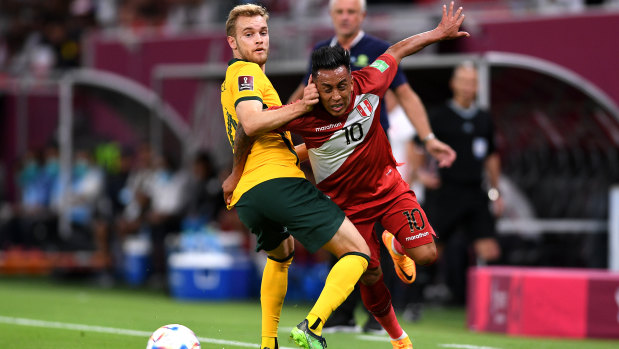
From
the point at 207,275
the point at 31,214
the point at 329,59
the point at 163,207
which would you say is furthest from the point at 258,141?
the point at 31,214

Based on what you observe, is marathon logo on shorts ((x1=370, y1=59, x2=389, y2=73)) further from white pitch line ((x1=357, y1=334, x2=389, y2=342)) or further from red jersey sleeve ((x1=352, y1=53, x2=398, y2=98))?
white pitch line ((x1=357, y1=334, x2=389, y2=342))

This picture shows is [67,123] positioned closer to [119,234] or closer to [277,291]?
[119,234]

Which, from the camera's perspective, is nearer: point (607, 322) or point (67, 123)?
point (607, 322)

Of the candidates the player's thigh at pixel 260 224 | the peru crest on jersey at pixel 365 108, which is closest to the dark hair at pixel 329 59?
the peru crest on jersey at pixel 365 108

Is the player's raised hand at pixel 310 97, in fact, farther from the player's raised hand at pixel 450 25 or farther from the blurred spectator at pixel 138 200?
the blurred spectator at pixel 138 200

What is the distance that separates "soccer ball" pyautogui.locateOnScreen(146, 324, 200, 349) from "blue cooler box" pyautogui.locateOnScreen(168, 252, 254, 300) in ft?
22.0

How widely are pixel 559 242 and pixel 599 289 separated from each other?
419cm

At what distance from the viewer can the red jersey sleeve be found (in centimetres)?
564

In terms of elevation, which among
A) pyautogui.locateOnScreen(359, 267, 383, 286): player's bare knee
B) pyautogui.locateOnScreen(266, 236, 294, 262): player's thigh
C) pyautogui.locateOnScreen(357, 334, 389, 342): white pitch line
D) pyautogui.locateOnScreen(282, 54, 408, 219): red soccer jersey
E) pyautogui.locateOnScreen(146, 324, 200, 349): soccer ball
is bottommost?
pyautogui.locateOnScreen(357, 334, 389, 342): white pitch line

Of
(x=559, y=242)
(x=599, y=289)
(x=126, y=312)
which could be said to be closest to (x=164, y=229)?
(x=126, y=312)

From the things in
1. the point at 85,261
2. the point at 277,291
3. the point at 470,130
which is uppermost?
the point at 470,130

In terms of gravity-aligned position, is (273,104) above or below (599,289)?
above

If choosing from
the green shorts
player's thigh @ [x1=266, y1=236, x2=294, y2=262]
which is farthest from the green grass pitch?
the green shorts

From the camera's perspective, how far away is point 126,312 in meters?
10.0
